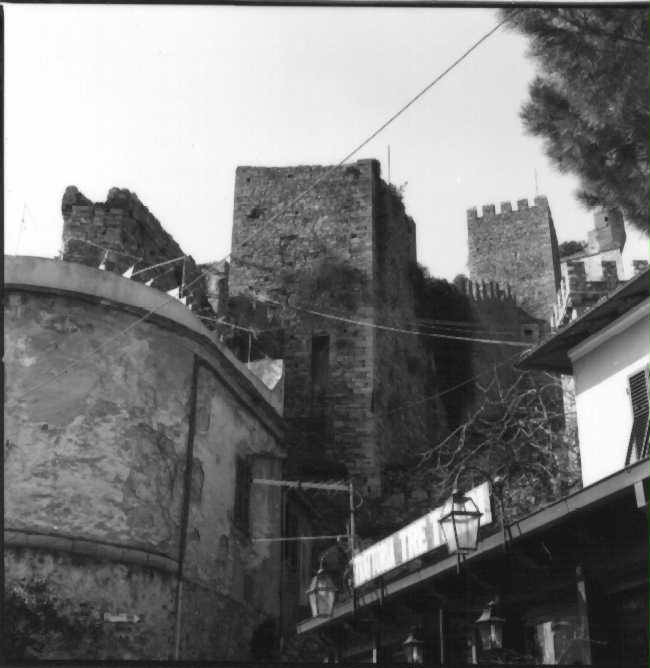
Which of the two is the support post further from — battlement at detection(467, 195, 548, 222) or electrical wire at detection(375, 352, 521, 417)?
battlement at detection(467, 195, 548, 222)

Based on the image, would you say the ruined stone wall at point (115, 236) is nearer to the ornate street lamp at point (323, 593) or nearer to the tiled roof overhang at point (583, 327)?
the tiled roof overhang at point (583, 327)

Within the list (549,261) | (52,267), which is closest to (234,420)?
(52,267)

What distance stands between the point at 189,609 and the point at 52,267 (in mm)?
4658

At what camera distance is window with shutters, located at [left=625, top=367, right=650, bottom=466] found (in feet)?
37.3

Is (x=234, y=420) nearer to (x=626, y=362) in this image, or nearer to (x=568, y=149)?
(x=626, y=362)

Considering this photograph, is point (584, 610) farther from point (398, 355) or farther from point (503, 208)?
point (503, 208)

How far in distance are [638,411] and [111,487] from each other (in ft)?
20.5

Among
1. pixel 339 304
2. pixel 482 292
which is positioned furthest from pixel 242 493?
pixel 482 292

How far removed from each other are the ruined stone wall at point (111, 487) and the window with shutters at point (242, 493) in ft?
1.29

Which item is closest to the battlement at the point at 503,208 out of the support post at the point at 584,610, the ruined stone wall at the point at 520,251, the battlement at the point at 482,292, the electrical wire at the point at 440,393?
the ruined stone wall at the point at 520,251

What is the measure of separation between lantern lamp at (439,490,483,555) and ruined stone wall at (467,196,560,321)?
2980cm

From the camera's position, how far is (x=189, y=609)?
46.1ft

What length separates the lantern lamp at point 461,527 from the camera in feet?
30.6

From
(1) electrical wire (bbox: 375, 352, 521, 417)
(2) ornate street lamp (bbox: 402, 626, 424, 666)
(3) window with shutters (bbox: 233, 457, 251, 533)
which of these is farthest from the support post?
(1) electrical wire (bbox: 375, 352, 521, 417)
